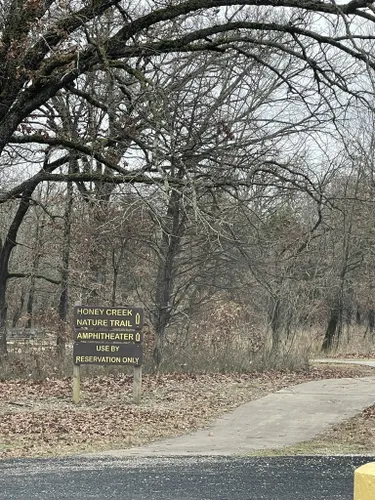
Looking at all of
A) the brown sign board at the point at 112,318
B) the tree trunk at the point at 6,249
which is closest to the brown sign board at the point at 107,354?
the brown sign board at the point at 112,318

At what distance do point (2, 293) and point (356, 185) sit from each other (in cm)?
1638

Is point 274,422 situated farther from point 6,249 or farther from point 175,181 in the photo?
point 6,249

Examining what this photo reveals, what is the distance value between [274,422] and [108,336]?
12.1 ft

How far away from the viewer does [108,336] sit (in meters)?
15.4

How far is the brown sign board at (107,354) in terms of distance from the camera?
15.2 m

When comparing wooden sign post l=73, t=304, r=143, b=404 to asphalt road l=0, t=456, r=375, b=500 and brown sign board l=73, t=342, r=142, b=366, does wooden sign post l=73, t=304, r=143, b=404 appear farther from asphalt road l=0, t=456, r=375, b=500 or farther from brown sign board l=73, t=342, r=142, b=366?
asphalt road l=0, t=456, r=375, b=500

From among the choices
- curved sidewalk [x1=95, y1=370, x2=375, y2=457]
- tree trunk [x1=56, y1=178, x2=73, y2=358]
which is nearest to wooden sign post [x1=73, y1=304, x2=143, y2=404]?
curved sidewalk [x1=95, y1=370, x2=375, y2=457]

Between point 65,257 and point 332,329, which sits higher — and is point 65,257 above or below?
above

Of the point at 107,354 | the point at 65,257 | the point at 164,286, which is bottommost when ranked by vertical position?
the point at 107,354

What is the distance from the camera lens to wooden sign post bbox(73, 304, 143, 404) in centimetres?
1524

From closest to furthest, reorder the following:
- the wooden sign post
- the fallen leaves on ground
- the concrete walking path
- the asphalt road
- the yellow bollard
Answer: the yellow bollard
the asphalt road
the concrete walking path
the fallen leaves on ground
the wooden sign post

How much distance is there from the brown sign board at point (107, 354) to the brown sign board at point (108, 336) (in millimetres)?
96

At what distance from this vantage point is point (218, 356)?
21.9m

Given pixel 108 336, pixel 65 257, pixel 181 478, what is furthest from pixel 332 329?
pixel 181 478
